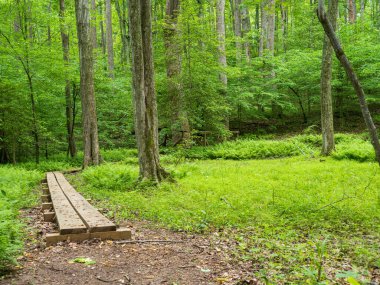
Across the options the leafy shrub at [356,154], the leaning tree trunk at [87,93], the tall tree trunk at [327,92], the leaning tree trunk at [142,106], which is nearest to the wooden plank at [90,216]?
the leaning tree trunk at [142,106]

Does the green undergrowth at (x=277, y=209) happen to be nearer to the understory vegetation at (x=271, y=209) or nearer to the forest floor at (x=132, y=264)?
the understory vegetation at (x=271, y=209)

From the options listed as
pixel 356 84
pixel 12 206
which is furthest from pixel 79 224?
pixel 356 84

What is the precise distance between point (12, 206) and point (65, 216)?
240 cm

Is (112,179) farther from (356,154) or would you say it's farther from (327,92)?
(327,92)

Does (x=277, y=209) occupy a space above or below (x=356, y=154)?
below

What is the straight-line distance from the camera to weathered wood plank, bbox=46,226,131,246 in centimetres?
472

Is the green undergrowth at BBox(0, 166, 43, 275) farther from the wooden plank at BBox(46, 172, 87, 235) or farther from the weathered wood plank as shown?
the wooden plank at BBox(46, 172, 87, 235)

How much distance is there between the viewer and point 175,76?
16797mm

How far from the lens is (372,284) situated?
11.3ft

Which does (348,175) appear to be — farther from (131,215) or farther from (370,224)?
(131,215)

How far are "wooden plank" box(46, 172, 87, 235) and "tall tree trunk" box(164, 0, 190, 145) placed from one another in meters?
9.45

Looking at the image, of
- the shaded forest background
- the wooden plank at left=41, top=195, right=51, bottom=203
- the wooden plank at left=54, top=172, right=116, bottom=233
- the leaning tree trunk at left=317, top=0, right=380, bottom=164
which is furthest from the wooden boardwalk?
the shaded forest background

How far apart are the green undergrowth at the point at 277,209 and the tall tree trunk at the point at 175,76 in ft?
21.3

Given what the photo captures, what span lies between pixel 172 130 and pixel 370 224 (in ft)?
41.5
